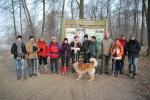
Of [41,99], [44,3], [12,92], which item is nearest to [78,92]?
[41,99]

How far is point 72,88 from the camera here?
11.8m

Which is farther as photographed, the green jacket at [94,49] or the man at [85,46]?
the man at [85,46]

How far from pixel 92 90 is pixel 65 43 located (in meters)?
3.83

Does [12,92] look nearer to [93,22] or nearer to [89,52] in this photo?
[89,52]

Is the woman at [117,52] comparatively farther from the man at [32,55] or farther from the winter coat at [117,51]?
the man at [32,55]

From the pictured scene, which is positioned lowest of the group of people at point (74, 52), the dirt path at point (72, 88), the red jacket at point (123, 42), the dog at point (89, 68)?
the dirt path at point (72, 88)

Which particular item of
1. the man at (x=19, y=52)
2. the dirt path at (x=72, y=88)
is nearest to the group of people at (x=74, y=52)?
the man at (x=19, y=52)

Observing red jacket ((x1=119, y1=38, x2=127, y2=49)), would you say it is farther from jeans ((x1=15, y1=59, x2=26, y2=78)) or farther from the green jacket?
jeans ((x1=15, y1=59, x2=26, y2=78))

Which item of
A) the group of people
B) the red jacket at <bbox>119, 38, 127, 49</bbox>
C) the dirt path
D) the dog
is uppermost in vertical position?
the red jacket at <bbox>119, 38, 127, 49</bbox>

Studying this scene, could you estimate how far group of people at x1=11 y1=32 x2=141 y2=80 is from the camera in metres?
13.7

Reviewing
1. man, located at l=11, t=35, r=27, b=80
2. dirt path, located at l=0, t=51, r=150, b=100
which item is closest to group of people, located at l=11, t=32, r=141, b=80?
man, located at l=11, t=35, r=27, b=80

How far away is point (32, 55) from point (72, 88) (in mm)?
3235

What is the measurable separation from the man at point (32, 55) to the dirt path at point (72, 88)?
541mm

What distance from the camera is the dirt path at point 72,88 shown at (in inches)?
421
